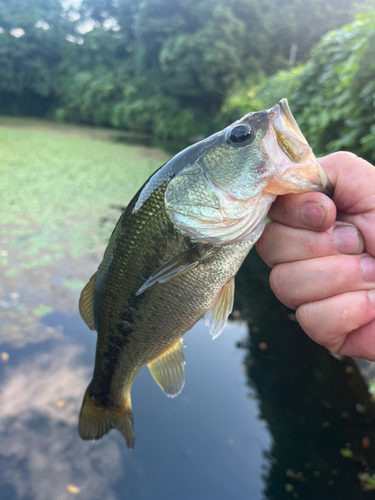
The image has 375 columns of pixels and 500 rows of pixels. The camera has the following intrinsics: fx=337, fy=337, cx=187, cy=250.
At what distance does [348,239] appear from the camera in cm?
124

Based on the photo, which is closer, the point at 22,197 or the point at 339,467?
the point at 339,467

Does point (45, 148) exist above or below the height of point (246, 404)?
below

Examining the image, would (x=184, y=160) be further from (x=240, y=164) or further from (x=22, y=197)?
(x=22, y=197)

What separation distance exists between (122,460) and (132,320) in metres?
2.06

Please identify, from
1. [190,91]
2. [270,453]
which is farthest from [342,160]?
[190,91]

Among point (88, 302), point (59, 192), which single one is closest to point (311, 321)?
point (88, 302)

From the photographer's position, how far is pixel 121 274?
145cm

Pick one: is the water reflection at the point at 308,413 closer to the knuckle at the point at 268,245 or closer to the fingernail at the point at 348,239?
the knuckle at the point at 268,245

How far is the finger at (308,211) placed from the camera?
1.18m

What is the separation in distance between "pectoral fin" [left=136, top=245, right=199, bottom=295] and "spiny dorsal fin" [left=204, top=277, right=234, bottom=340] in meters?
0.22

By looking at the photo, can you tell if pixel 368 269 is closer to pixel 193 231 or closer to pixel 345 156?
pixel 345 156

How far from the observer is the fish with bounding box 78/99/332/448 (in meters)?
1.18

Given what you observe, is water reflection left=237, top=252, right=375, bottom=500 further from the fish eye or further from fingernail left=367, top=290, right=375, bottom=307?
the fish eye

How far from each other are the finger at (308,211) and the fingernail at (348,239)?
0.08 m
